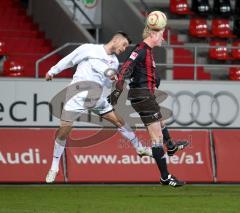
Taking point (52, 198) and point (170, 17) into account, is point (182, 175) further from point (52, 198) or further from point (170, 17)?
point (170, 17)

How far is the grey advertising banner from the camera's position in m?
19.6

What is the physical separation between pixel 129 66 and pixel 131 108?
306 inches

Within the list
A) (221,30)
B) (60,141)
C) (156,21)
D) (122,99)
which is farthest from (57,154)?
(221,30)

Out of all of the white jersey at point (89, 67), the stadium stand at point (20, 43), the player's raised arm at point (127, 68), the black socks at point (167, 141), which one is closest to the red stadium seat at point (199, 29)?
the stadium stand at point (20, 43)

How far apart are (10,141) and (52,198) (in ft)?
11.1

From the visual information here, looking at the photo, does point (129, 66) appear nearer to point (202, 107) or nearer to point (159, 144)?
point (159, 144)

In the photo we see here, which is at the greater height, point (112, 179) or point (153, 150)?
point (153, 150)

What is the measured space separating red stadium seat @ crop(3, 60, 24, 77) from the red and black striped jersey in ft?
27.6

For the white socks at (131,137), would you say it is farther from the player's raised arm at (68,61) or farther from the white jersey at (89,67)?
the player's raised arm at (68,61)

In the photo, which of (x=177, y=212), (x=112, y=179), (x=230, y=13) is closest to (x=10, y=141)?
(x=112, y=179)

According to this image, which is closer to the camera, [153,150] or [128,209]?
[128,209]

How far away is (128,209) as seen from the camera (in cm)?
1155

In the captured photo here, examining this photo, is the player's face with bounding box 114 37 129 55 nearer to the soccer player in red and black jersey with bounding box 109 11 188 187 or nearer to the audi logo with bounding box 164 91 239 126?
the soccer player in red and black jersey with bounding box 109 11 188 187

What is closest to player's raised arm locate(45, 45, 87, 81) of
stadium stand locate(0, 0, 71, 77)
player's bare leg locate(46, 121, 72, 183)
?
player's bare leg locate(46, 121, 72, 183)
